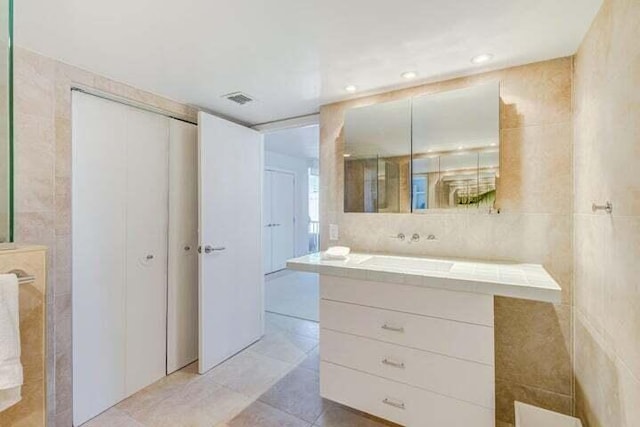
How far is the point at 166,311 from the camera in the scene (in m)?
2.22

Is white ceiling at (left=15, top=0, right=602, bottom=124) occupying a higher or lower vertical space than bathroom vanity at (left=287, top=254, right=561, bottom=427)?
higher

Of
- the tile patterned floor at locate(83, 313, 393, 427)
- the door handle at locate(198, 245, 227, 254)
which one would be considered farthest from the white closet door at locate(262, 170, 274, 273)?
the door handle at locate(198, 245, 227, 254)

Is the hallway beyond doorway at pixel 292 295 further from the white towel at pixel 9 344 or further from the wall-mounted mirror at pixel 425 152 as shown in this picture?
the white towel at pixel 9 344

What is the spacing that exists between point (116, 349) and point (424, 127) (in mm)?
2432

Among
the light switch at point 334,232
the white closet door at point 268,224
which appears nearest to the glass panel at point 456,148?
the light switch at point 334,232

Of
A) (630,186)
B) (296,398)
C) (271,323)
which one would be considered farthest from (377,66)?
(271,323)

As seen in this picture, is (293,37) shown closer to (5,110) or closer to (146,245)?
(5,110)

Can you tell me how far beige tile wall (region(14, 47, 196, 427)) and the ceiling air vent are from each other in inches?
32.1

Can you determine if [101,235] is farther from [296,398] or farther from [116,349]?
[296,398]

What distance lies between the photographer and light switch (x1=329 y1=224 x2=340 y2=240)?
7.54 ft

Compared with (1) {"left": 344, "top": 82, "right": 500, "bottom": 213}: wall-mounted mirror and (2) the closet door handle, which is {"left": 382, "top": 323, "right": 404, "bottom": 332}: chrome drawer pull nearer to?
(2) the closet door handle

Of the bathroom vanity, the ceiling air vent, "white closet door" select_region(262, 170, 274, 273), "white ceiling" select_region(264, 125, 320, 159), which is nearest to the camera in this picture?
the bathroom vanity

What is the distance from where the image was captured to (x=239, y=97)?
2197 mm

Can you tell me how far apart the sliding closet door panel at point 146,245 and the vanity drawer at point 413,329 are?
125 centimetres
